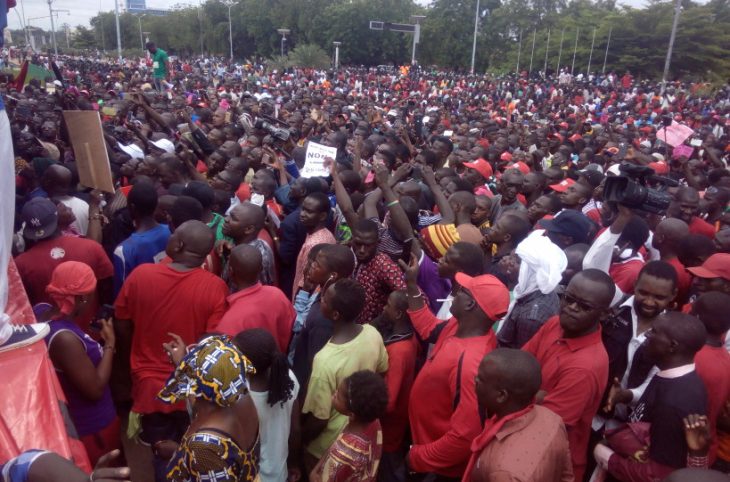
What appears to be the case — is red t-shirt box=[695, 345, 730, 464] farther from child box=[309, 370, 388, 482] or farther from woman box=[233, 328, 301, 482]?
woman box=[233, 328, 301, 482]

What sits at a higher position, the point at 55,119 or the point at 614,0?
the point at 614,0

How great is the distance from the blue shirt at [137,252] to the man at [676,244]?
3.64 meters

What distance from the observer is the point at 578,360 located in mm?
2531

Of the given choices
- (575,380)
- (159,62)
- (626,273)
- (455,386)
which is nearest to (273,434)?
(455,386)

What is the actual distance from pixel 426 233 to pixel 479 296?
161 centimetres

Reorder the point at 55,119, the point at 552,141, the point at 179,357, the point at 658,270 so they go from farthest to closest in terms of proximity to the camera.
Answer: the point at 552,141 < the point at 55,119 < the point at 658,270 < the point at 179,357

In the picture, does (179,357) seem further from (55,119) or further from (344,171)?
(55,119)

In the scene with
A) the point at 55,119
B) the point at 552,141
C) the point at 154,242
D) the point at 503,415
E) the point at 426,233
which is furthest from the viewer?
the point at 552,141

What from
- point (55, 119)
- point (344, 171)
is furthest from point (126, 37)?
point (344, 171)

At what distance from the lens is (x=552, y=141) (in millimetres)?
10977

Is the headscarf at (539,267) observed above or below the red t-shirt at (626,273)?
above

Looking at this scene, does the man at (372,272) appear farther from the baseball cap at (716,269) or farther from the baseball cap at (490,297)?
the baseball cap at (716,269)

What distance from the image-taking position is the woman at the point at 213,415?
1.96 meters

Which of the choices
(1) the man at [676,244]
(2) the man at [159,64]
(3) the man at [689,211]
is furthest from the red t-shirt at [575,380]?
(2) the man at [159,64]
